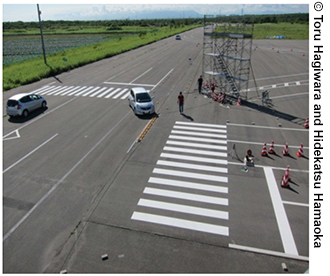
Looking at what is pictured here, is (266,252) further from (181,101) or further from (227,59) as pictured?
(227,59)

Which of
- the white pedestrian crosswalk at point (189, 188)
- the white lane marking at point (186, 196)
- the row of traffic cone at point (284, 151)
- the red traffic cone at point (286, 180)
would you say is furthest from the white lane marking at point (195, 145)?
the white lane marking at point (186, 196)

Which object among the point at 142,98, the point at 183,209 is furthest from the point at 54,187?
the point at 142,98

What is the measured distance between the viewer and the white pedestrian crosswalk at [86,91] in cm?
2758

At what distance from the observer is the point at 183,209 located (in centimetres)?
1112

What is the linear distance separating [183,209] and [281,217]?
3.94m

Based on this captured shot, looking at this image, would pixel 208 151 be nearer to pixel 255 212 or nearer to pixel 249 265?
pixel 255 212

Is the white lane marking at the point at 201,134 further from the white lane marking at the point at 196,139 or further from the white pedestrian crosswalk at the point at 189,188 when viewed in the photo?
the white lane marking at the point at 196,139

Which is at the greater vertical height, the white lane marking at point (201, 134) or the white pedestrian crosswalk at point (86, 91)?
the white pedestrian crosswalk at point (86, 91)

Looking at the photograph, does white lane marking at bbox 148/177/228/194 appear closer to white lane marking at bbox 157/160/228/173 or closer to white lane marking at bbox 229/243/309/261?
white lane marking at bbox 157/160/228/173

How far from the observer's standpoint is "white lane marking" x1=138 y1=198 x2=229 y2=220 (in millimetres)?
10836

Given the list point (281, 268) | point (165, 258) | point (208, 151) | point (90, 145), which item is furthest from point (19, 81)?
point (281, 268)

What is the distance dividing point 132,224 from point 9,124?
15.3 meters

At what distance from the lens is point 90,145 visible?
54.9 ft

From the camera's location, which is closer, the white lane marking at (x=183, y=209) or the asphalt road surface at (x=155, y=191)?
the asphalt road surface at (x=155, y=191)
